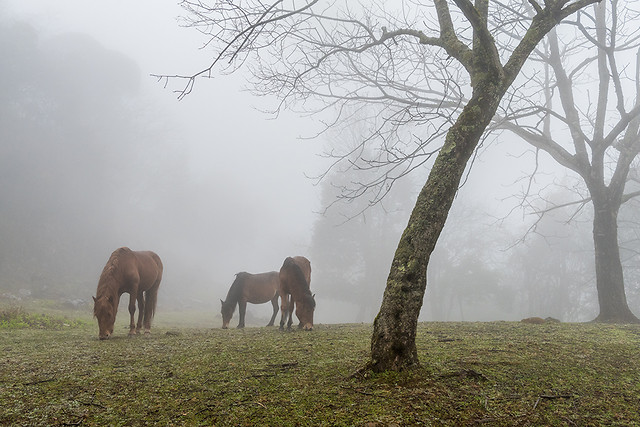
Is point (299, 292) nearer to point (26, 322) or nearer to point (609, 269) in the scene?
point (26, 322)

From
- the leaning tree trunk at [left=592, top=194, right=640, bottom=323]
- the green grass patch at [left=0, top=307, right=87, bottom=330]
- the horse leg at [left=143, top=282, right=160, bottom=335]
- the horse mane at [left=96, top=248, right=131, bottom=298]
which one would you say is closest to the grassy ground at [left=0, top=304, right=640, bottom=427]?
the horse mane at [left=96, top=248, right=131, bottom=298]

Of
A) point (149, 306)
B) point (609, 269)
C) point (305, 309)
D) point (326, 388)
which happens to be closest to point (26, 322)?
point (149, 306)

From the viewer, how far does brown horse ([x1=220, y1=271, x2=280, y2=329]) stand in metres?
12.7

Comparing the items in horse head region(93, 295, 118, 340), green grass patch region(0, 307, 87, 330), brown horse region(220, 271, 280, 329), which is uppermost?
brown horse region(220, 271, 280, 329)

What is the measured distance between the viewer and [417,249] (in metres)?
3.51

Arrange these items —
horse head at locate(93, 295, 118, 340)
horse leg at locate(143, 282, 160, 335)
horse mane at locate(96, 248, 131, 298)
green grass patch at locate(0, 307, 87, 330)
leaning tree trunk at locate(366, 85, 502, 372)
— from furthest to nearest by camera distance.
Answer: green grass patch at locate(0, 307, 87, 330), horse leg at locate(143, 282, 160, 335), horse mane at locate(96, 248, 131, 298), horse head at locate(93, 295, 118, 340), leaning tree trunk at locate(366, 85, 502, 372)

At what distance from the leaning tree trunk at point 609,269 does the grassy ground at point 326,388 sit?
6500mm

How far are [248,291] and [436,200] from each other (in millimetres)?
10561

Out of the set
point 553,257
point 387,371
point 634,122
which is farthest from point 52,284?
point 553,257

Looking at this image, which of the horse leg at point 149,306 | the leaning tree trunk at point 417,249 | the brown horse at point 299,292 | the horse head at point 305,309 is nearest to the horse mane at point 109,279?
the horse leg at point 149,306

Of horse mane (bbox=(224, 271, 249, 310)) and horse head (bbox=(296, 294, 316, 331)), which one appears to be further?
horse mane (bbox=(224, 271, 249, 310))

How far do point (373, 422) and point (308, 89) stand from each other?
31.2ft

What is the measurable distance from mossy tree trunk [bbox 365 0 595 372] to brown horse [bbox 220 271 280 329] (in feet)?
32.7

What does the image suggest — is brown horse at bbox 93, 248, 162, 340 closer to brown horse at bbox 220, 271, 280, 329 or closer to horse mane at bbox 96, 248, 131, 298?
horse mane at bbox 96, 248, 131, 298
